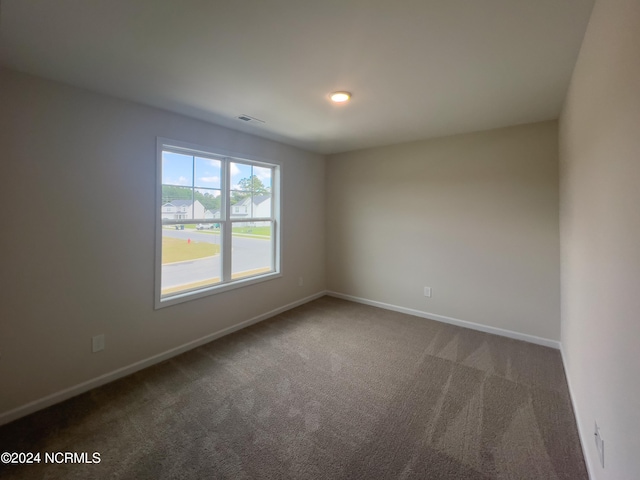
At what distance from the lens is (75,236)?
2156 millimetres

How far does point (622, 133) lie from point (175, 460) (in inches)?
107

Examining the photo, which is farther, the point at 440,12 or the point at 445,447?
the point at 445,447

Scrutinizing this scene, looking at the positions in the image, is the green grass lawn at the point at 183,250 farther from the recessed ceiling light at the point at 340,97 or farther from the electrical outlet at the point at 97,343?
the recessed ceiling light at the point at 340,97

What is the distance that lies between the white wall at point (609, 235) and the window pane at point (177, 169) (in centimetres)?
321

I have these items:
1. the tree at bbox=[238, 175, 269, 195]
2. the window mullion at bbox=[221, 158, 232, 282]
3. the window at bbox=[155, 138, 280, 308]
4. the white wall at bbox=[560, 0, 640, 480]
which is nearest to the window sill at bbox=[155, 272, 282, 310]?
the window at bbox=[155, 138, 280, 308]

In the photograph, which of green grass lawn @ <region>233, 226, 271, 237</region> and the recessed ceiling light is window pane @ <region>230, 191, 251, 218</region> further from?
the recessed ceiling light

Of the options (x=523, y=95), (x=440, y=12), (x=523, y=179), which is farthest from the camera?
(x=523, y=179)

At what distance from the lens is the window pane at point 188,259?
282cm

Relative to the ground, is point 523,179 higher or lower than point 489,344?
higher

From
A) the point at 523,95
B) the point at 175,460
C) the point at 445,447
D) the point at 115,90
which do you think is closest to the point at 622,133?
the point at 523,95

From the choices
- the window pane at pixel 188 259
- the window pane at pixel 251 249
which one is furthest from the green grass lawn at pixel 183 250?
the window pane at pixel 251 249

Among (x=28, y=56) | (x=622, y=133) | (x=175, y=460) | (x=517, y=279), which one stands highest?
(x=28, y=56)

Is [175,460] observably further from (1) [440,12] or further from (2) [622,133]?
(1) [440,12]

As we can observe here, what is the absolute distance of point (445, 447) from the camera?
1.68 metres
